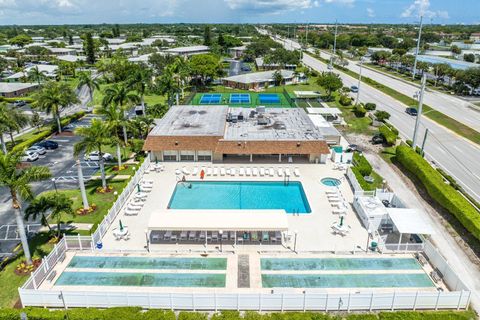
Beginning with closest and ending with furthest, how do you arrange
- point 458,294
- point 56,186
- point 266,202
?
point 458,294
point 266,202
point 56,186

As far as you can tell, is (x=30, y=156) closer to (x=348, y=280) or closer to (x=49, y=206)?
(x=49, y=206)

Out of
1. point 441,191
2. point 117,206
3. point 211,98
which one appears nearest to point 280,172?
point 441,191

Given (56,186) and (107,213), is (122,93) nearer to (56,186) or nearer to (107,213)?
(56,186)

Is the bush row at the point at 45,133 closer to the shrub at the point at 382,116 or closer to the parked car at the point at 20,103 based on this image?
the parked car at the point at 20,103

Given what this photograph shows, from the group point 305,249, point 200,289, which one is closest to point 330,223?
point 305,249

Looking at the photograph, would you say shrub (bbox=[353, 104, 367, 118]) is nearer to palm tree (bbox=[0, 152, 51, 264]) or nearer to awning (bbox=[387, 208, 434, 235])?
awning (bbox=[387, 208, 434, 235])

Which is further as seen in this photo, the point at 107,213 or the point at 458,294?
the point at 107,213
